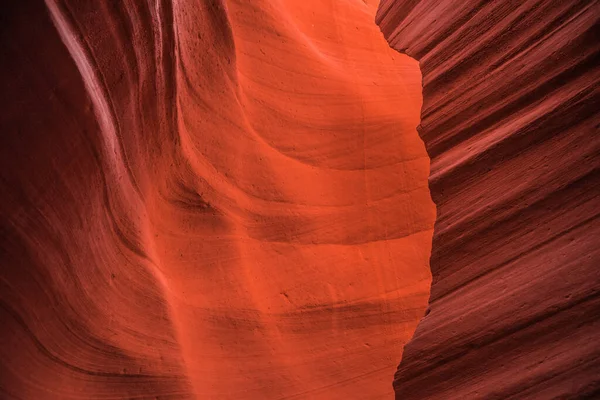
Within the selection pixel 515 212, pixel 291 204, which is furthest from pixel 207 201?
pixel 515 212

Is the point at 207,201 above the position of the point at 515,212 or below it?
above

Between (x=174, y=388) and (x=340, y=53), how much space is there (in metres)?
1.72

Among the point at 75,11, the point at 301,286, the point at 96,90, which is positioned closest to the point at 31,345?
the point at 96,90

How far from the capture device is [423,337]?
183 centimetres

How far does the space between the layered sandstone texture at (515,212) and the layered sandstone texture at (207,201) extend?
9 cm

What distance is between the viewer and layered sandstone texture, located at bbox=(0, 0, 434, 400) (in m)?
1.58

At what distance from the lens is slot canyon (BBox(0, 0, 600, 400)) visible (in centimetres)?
Result: 158

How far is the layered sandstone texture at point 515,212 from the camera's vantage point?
159 cm

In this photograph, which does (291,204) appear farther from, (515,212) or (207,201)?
(515,212)

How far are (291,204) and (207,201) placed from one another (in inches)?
14.6

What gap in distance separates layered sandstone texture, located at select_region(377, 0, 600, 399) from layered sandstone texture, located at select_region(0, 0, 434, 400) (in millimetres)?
93

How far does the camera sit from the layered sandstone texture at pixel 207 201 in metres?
1.58

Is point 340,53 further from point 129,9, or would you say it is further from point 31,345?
point 31,345

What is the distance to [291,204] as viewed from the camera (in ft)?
8.03
